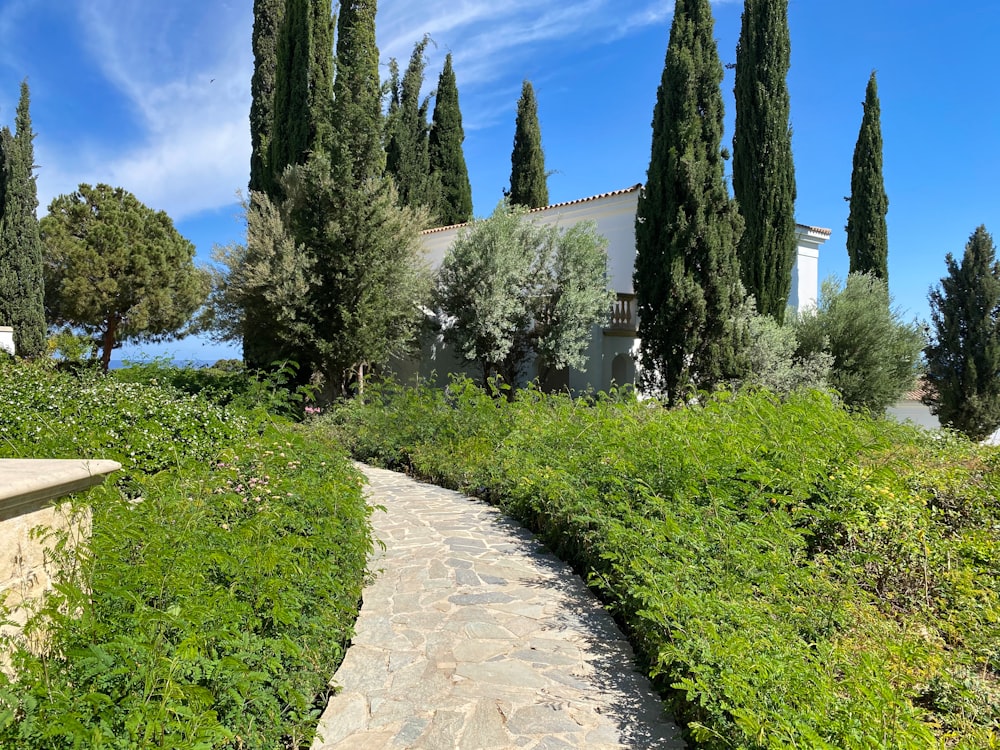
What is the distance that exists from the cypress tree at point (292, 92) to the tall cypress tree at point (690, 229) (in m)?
8.38

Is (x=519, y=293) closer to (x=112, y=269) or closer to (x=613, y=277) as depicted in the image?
(x=613, y=277)

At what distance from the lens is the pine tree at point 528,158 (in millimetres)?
25141

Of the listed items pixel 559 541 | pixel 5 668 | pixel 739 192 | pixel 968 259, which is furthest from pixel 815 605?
pixel 968 259

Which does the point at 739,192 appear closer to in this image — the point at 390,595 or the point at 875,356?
the point at 875,356

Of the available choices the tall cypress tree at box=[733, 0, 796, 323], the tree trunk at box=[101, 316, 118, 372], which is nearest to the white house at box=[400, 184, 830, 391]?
the tall cypress tree at box=[733, 0, 796, 323]

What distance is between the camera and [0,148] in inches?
901

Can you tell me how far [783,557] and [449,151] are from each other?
23.8 meters

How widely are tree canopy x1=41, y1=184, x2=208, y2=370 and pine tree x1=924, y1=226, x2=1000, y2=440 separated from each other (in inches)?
996

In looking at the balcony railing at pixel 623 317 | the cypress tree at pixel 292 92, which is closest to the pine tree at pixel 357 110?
the cypress tree at pixel 292 92

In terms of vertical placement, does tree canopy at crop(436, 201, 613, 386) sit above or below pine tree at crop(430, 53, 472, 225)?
below

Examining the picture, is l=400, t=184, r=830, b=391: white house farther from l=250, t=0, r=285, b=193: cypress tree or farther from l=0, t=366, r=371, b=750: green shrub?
l=0, t=366, r=371, b=750: green shrub

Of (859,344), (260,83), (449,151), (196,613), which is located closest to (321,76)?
(260,83)

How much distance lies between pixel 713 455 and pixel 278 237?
1077 cm

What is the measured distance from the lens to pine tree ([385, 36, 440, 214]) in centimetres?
2253
